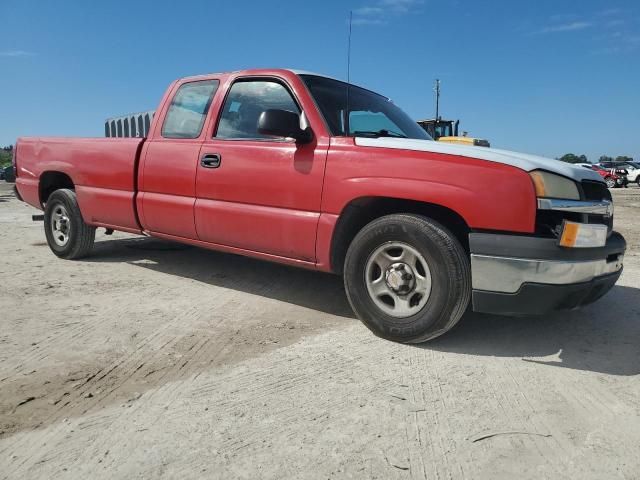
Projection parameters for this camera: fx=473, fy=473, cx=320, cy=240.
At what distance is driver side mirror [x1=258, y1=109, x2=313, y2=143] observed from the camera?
316 centimetres

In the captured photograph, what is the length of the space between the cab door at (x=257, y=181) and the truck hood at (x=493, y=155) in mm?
467

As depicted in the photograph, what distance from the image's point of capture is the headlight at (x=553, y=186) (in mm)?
2637

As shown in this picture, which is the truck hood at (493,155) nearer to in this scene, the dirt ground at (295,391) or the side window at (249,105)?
the side window at (249,105)

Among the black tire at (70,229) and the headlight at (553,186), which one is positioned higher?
the headlight at (553,186)

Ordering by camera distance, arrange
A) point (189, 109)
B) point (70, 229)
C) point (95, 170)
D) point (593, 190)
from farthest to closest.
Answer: point (70, 229) → point (95, 170) → point (189, 109) → point (593, 190)

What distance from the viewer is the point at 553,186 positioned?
106 inches

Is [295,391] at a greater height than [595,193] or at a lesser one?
lesser

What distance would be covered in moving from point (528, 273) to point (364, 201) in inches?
43.9

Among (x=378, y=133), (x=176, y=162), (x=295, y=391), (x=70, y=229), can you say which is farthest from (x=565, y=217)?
(x=70, y=229)

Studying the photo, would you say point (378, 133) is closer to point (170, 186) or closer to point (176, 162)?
point (176, 162)

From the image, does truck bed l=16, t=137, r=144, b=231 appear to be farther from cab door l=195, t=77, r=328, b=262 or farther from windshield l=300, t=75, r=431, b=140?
windshield l=300, t=75, r=431, b=140

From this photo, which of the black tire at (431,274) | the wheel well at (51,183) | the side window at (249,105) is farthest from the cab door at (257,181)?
the wheel well at (51,183)

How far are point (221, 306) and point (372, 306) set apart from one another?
130 centimetres

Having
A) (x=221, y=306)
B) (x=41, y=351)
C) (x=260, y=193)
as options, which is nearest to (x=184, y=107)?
(x=260, y=193)
